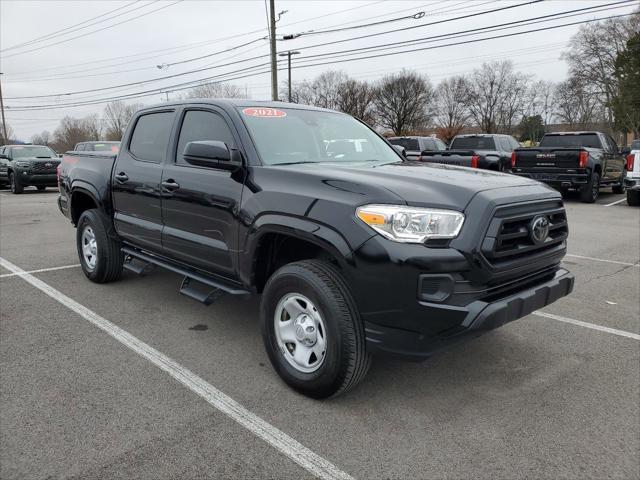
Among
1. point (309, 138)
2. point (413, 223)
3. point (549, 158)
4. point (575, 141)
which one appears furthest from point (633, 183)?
point (413, 223)

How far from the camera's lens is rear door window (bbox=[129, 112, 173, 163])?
443 centimetres

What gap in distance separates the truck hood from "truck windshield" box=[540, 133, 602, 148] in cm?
1295

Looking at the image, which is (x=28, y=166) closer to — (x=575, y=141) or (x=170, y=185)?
(x=170, y=185)

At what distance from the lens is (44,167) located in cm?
1795

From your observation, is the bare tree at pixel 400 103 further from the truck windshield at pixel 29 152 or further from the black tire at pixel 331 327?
the black tire at pixel 331 327

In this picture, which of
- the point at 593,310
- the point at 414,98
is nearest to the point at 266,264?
the point at 593,310

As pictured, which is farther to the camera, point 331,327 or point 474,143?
point 474,143

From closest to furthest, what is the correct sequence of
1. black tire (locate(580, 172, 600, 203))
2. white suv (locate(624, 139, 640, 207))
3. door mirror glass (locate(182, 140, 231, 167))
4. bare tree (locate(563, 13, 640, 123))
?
door mirror glass (locate(182, 140, 231, 167)) < white suv (locate(624, 139, 640, 207)) < black tire (locate(580, 172, 600, 203)) < bare tree (locate(563, 13, 640, 123))

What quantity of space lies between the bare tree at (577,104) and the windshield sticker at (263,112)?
62055 millimetres

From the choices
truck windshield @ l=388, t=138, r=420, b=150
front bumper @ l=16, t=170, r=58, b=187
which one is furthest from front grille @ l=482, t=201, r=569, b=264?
front bumper @ l=16, t=170, r=58, b=187

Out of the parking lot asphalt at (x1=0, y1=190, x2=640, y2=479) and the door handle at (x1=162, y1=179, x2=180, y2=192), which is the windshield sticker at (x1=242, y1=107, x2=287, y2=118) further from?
the parking lot asphalt at (x1=0, y1=190, x2=640, y2=479)

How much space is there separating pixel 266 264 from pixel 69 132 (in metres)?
90.2

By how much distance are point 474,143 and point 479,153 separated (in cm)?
185

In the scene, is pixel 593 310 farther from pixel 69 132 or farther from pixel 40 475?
pixel 69 132
